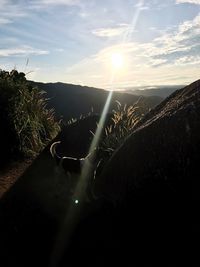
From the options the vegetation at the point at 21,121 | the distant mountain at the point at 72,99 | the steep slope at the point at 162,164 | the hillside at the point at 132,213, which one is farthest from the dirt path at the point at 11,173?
the distant mountain at the point at 72,99

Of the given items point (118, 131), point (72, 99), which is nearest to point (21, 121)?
point (118, 131)

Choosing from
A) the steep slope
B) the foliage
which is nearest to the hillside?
the steep slope

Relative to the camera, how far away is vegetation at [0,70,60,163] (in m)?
12.2

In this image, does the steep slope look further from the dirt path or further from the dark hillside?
the dirt path

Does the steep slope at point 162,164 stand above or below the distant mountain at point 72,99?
above

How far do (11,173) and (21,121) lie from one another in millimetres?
2018

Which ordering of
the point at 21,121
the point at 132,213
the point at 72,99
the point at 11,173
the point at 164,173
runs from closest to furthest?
the point at 164,173 < the point at 132,213 < the point at 11,173 < the point at 21,121 < the point at 72,99

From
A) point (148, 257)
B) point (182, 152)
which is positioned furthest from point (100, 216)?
point (182, 152)

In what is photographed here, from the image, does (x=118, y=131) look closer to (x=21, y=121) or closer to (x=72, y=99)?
(x=21, y=121)

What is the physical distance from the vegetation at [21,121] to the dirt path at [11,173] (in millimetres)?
582

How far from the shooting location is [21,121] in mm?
12602

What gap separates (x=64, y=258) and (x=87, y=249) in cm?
29

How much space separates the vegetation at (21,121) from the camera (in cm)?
1222

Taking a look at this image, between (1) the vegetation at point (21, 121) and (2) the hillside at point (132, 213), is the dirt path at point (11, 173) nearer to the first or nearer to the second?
(1) the vegetation at point (21, 121)
